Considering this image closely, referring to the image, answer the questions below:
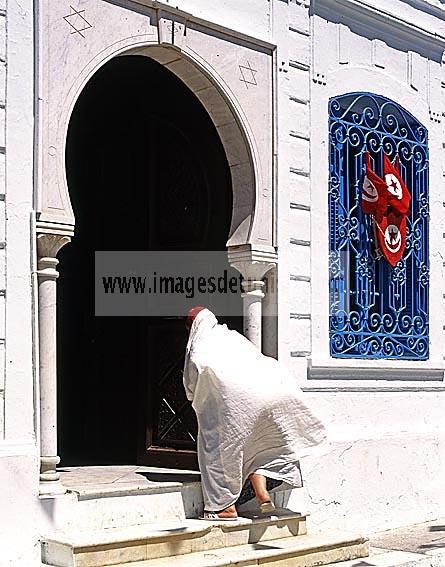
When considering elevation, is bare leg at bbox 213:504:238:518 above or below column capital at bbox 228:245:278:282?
below

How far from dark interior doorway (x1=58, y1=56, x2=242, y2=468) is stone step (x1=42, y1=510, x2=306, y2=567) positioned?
107 cm

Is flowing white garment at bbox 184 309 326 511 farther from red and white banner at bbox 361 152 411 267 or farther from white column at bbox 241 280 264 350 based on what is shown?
red and white banner at bbox 361 152 411 267

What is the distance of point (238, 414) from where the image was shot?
24.6ft

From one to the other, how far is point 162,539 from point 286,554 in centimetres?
86

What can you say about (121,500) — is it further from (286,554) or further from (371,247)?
(371,247)

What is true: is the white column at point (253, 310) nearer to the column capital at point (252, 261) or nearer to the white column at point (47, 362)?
the column capital at point (252, 261)

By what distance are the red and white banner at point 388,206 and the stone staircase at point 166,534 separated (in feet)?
8.22

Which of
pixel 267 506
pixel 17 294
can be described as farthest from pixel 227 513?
pixel 17 294

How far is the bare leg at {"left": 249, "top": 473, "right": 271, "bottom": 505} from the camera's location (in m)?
7.61

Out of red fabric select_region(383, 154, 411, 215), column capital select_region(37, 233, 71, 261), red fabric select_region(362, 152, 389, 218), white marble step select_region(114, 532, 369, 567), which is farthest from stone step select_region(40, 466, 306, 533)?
red fabric select_region(383, 154, 411, 215)

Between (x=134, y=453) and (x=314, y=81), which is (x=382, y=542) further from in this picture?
(x=314, y=81)

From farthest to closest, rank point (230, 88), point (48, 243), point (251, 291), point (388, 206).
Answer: point (388, 206) → point (251, 291) → point (230, 88) → point (48, 243)

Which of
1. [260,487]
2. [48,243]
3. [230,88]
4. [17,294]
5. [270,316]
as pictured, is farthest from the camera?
[270,316]

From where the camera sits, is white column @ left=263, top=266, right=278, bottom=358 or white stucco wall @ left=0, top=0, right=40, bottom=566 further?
white column @ left=263, top=266, right=278, bottom=358
